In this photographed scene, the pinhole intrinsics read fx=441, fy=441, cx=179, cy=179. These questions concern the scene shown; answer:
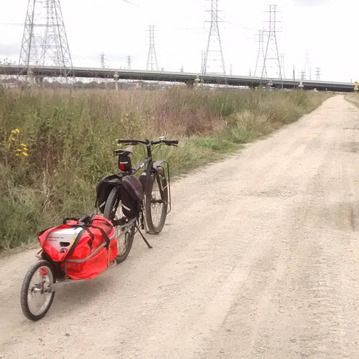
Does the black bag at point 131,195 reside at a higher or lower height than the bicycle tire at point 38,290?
higher

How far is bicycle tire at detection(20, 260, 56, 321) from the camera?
2.99 m

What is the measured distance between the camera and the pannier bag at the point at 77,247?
10.5 ft

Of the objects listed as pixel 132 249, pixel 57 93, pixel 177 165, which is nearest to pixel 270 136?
pixel 177 165

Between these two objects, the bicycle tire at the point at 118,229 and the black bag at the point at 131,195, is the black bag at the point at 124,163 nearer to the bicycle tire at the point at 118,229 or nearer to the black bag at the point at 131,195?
the black bag at the point at 131,195

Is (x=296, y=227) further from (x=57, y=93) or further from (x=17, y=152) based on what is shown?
(x=57, y=93)

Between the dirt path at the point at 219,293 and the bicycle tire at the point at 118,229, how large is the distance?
4.9 inches

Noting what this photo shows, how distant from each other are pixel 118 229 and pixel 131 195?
12.9 inches

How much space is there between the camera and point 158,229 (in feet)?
16.6

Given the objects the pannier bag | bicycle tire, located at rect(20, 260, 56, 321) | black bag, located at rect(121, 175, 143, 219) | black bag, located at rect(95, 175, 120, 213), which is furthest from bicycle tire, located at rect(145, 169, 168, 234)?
bicycle tire, located at rect(20, 260, 56, 321)

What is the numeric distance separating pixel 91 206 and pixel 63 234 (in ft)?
7.97

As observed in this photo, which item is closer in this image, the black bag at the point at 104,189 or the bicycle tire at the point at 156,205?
the black bag at the point at 104,189

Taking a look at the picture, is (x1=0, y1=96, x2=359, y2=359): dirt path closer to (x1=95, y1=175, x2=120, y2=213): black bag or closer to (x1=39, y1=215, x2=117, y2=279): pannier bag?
(x1=39, y1=215, x2=117, y2=279): pannier bag

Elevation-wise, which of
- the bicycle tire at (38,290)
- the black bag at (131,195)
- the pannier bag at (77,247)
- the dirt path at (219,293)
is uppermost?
the black bag at (131,195)

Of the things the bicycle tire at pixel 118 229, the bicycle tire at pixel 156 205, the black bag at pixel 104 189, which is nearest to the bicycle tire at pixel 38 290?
the bicycle tire at pixel 118 229
